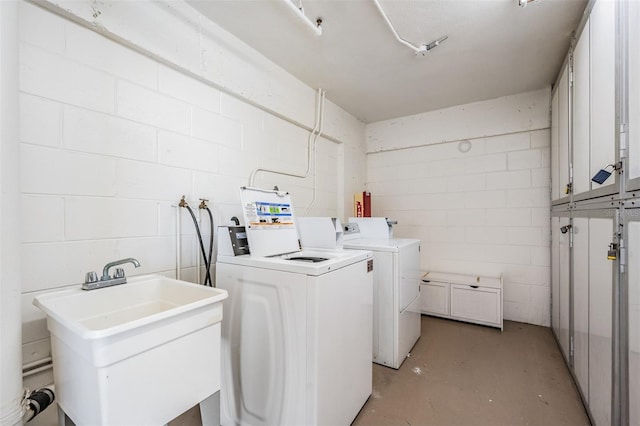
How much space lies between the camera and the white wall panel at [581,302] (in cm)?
170

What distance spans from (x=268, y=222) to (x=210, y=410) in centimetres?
106

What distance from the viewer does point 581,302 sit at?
180 cm

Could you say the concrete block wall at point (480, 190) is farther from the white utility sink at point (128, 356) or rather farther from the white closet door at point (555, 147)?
the white utility sink at point (128, 356)

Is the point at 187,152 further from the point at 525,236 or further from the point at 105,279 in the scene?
the point at 525,236

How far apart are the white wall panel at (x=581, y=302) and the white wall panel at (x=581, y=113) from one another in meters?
0.28

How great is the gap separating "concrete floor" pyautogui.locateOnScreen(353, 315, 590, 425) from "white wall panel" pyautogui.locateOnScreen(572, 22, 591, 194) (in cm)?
139

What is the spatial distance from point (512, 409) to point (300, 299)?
1596mm

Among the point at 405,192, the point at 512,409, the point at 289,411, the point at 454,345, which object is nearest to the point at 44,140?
the point at 289,411

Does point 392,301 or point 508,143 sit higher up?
point 508,143

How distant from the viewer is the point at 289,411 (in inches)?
56.5

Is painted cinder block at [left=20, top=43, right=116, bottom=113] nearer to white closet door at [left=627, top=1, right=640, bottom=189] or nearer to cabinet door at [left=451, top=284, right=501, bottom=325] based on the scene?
white closet door at [left=627, top=1, right=640, bottom=189]

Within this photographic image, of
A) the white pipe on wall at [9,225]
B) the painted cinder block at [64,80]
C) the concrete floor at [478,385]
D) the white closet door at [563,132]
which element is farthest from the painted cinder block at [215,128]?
the white closet door at [563,132]

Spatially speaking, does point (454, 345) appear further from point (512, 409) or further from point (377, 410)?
point (377, 410)

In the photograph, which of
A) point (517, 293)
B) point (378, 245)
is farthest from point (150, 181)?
point (517, 293)
